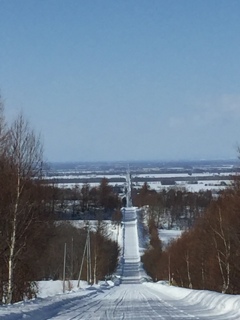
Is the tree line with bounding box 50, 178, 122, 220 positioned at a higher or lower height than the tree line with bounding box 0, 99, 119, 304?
lower

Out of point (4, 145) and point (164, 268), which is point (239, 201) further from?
point (164, 268)

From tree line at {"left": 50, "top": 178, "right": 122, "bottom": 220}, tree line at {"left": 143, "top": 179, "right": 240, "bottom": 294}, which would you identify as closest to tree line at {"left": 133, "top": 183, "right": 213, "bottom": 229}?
tree line at {"left": 50, "top": 178, "right": 122, "bottom": 220}

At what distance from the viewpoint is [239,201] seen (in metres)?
37.4

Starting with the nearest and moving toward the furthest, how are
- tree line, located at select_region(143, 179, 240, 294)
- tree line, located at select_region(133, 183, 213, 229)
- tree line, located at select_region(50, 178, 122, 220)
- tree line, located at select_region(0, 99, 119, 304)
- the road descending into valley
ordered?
the road descending into valley → tree line, located at select_region(0, 99, 119, 304) → tree line, located at select_region(143, 179, 240, 294) → tree line, located at select_region(133, 183, 213, 229) → tree line, located at select_region(50, 178, 122, 220)

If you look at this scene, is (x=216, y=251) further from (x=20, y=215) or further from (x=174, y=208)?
(x=174, y=208)

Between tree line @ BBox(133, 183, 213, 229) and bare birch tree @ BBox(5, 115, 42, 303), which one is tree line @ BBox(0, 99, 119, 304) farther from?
tree line @ BBox(133, 183, 213, 229)

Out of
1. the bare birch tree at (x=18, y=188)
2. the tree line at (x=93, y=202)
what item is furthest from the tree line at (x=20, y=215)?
the tree line at (x=93, y=202)

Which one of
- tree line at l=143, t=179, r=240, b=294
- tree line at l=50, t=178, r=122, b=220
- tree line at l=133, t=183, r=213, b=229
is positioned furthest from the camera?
tree line at l=50, t=178, r=122, b=220

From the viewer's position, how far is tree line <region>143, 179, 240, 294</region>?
1558 inches

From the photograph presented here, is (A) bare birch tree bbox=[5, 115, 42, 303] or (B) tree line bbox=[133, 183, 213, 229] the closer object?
(A) bare birch tree bbox=[5, 115, 42, 303]

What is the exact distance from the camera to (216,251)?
44875 millimetres

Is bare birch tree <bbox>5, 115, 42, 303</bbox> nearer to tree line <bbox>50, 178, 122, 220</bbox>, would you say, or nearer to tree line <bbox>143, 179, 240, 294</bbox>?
tree line <bbox>143, 179, 240, 294</bbox>

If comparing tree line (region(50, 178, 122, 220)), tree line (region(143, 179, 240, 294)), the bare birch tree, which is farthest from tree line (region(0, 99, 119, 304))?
tree line (region(50, 178, 122, 220))

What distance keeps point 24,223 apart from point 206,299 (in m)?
7.87
